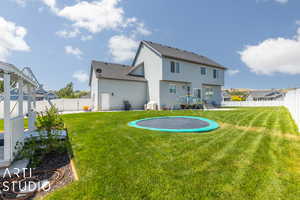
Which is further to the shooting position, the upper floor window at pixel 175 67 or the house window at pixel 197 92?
the house window at pixel 197 92

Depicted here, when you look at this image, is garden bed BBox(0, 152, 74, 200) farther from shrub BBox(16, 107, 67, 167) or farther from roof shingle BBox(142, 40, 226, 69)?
roof shingle BBox(142, 40, 226, 69)

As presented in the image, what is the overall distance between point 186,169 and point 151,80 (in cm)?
1410

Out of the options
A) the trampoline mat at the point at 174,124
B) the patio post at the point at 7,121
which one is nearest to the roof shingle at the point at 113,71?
the trampoline mat at the point at 174,124

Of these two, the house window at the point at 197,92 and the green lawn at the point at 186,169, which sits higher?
the house window at the point at 197,92

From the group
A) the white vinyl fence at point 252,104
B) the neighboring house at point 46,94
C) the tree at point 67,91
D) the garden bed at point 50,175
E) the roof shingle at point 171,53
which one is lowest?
the garden bed at point 50,175

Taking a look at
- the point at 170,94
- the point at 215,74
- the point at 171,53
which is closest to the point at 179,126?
the point at 170,94

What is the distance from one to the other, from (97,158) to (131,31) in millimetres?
17140

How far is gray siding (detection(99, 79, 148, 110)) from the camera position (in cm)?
1489

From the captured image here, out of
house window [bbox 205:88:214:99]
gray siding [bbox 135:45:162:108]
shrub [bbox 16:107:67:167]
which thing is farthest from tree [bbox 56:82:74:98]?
shrub [bbox 16:107:67:167]

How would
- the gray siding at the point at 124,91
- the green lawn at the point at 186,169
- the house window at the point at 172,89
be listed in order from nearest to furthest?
the green lawn at the point at 186,169 < the gray siding at the point at 124,91 < the house window at the point at 172,89

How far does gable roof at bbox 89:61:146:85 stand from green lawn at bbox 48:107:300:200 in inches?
447

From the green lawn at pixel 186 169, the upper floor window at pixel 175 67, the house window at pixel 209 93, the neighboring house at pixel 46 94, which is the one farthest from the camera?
the house window at pixel 209 93

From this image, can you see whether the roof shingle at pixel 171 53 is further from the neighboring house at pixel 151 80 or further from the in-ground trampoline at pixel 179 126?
the in-ground trampoline at pixel 179 126

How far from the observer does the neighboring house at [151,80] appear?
49.3 ft
